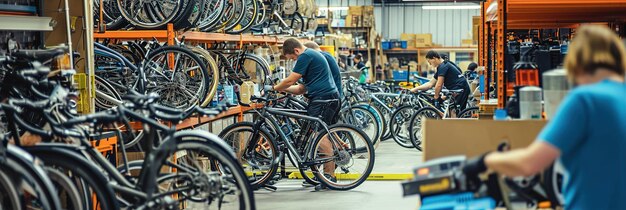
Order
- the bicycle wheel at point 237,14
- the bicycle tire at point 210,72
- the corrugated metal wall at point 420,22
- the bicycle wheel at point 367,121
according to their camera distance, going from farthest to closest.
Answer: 1. the corrugated metal wall at point 420,22
2. the bicycle wheel at point 367,121
3. the bicycle wheel at point 237,14
4. the bicycle tire at point 210,72

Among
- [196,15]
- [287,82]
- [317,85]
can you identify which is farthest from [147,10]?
[317,85]

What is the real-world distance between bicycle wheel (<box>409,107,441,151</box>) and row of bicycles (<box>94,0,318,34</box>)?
7.33 feet

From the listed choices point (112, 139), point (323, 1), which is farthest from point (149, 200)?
point (323, 1)

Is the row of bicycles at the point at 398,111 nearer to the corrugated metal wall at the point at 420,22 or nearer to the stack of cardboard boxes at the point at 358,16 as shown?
the stack of cardboard boxes at the point at 358,16

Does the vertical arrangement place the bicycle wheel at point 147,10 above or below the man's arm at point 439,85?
above

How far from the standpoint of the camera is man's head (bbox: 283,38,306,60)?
29.1 feet

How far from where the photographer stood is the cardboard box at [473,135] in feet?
12.1

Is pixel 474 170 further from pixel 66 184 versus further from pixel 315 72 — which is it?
pixel 315 72

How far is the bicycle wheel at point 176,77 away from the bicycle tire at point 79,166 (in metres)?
Answer: 3.50

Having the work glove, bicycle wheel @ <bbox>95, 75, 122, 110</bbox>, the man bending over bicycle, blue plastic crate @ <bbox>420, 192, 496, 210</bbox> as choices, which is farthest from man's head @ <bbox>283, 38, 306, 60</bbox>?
the work glove

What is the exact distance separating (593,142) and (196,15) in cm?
590

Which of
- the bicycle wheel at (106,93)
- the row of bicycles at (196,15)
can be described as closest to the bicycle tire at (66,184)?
the row of bicycles at (196,15)

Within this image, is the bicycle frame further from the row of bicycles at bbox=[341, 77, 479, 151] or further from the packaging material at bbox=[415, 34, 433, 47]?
the packaging material at bbox=[415, 34, 433, 47]

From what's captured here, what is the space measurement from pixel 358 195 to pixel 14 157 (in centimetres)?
491
